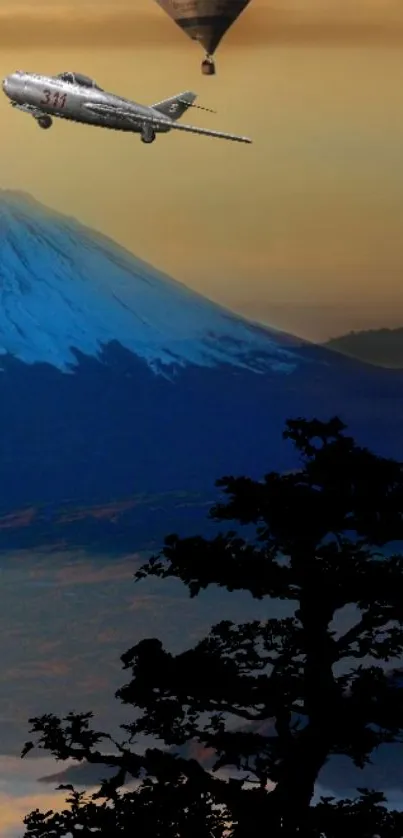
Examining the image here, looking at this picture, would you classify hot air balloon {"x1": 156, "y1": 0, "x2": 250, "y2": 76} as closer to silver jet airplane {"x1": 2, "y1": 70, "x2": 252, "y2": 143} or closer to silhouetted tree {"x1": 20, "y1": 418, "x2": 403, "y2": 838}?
silver jet airplane {"x1": 2, "y1": 70, "x2": 252, "y2": 143}

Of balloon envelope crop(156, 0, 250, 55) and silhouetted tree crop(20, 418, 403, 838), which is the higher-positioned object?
balloon envelope crop(156, 0, 250, 55)

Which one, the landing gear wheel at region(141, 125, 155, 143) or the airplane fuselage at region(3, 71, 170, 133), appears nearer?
the landing gear wheel at region(141, 125, 155, 143)

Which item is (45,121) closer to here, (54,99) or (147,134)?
(54,99)

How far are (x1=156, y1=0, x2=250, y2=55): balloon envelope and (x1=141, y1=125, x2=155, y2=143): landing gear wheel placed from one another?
1.21 metres

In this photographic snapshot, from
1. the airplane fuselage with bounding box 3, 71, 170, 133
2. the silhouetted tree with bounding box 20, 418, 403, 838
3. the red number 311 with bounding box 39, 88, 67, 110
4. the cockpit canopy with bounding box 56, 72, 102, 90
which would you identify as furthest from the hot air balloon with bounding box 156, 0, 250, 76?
the silhouetted tree with bounding box 20, 418, 403, 838

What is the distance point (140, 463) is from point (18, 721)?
4.18 m

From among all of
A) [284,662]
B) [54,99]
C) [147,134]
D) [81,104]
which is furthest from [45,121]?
[284,662]

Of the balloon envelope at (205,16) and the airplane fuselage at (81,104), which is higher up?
the balloon envelope at (205,16)

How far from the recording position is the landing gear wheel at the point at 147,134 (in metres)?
20.8

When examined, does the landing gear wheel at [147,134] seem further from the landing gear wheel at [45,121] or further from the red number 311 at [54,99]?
the landing gear wheel at [45,121]

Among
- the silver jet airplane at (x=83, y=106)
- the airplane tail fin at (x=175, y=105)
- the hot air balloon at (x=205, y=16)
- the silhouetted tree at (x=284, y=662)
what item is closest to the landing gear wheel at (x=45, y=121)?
the silver jet airplane at (x=83, y=106)

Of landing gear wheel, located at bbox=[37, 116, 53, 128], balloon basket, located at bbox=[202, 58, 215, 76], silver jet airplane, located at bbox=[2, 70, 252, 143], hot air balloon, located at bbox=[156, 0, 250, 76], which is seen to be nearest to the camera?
silver jet airplane, located at bbox=[2, 70, 252, 143]

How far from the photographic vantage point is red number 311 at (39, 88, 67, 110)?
21391mm

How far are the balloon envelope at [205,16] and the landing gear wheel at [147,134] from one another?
1.21 meters
